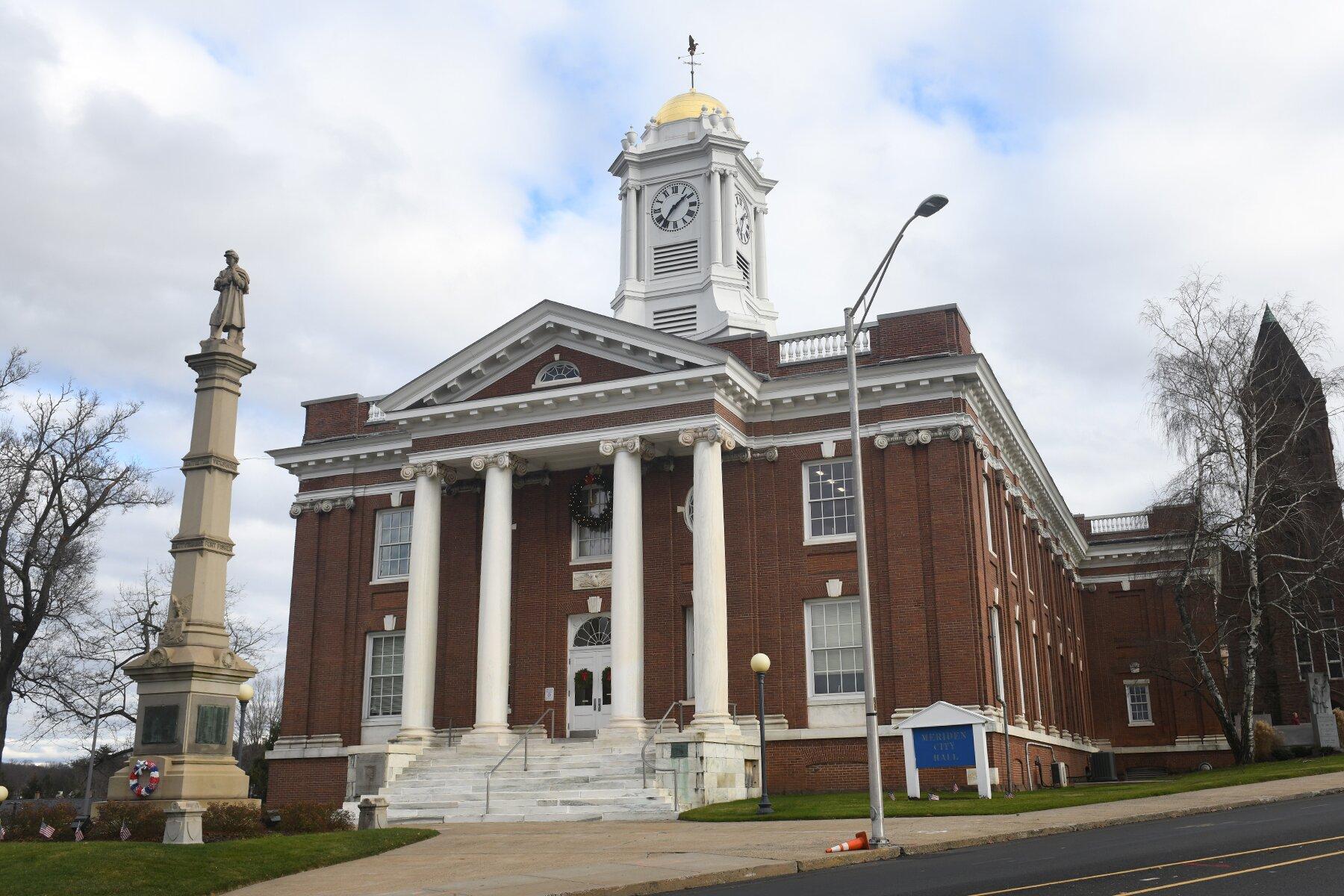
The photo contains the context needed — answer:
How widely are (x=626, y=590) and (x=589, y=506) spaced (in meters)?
4.43

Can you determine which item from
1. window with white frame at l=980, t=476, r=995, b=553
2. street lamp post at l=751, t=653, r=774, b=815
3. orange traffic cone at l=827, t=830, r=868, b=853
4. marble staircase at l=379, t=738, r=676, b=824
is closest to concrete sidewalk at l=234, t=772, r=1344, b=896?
orange traffic cone at l=827, t=830, r=868, b=853

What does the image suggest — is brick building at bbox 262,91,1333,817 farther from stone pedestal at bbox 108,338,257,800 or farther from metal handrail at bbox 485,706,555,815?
stone pedestal at bbox 108,338,257,800

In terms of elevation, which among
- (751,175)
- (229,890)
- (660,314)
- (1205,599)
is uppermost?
(751,175)

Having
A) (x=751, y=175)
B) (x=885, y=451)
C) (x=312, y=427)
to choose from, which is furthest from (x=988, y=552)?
(x=312, y=427)

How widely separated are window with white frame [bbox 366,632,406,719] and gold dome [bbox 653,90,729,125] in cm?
2092

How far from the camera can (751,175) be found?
44.7 meters

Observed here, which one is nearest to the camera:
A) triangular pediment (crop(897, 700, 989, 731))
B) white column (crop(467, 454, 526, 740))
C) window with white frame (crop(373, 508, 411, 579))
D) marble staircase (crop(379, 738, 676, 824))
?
triangular pediment (crop(897, 700, 989, 731))

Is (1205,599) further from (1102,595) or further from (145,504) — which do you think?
(145,504)

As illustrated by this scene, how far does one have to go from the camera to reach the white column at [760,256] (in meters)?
44.3

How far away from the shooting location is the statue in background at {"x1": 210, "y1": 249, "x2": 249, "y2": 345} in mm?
24188

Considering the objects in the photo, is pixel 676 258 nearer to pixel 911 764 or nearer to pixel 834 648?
pixel 834 648

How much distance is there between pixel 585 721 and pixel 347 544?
402 inches

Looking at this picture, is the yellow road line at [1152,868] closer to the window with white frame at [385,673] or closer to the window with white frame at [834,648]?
the window with white frame at [834,648]

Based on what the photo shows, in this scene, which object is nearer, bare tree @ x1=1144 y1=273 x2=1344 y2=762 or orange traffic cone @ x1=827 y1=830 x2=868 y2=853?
orange traffic cone @ x1=827 y1=830 x2=868 y2=853
